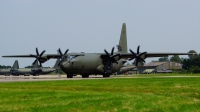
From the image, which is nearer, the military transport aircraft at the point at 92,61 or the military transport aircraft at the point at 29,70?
the military transport aircraft at the point at 92,61

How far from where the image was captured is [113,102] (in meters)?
19.7

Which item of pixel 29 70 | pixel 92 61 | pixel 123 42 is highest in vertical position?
pixel 123 42

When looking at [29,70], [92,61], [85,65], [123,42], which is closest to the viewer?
[85,65]

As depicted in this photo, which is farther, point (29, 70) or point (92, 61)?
point (29, 70)

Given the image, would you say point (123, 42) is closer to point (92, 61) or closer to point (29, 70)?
point (92, 61)

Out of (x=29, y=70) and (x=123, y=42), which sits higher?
(x=123, y=42)

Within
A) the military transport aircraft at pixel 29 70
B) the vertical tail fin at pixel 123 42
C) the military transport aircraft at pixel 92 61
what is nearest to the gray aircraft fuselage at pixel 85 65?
the military transport aircraft at pixel 92 61

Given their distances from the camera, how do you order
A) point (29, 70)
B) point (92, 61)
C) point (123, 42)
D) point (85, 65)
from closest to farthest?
point (85, 65) < point (92, 61) < point (123, 42) < point (29, 70)

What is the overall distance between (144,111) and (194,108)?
2933 mm

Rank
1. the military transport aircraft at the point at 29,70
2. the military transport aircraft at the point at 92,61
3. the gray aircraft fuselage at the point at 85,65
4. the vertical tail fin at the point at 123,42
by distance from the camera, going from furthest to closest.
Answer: the military transport aircraft at the point at 29,70
the vertical tail fin at the point at 123,42
the military transport aircraft at the point at 92,61
the gray aircraft fuselage at the point at 85,65

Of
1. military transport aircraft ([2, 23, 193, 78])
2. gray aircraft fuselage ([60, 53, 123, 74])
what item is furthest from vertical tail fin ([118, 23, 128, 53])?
gray aircraft fuselage ([60, 53, 123, 74])

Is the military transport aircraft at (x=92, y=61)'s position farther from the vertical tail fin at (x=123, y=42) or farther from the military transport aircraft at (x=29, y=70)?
the military transport aircraft at (x=29, y=70)

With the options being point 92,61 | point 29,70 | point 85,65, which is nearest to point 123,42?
point 92,61

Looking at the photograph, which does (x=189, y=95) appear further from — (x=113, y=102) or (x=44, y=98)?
(x=44, y=98)
